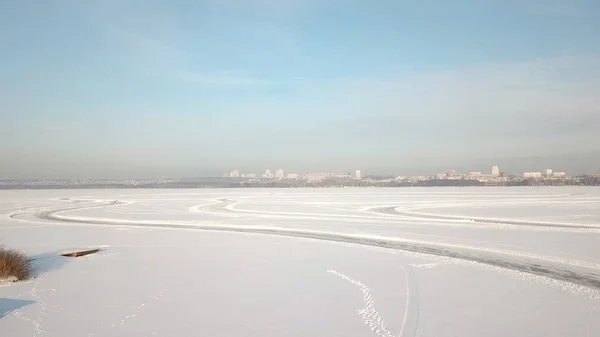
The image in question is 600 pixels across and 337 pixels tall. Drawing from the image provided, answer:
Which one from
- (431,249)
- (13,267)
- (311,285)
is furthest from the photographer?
(431,249)

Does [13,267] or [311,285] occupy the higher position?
[13,267]

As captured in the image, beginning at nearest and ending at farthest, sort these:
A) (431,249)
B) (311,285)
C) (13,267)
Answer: (311,285), (13,267), (431,249)

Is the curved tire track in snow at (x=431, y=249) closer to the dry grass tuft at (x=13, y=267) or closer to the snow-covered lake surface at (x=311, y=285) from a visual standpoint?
the snow-covered lake surface at (x=311, y=285)

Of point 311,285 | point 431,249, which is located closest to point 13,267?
point 311,285

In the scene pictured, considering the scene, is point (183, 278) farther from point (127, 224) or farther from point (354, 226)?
point (127, 224)

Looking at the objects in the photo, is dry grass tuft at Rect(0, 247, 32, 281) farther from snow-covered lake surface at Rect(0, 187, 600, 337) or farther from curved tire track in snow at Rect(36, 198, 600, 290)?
curved tire track in snow at Rect(36, 198, 600, 290)

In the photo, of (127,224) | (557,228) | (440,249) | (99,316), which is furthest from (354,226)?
(99,316)

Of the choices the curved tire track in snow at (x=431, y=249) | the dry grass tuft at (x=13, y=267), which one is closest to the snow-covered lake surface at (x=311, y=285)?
the curved tire track in snow at (x=431, y=249)

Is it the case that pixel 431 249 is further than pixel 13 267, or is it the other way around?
pixel 431 249

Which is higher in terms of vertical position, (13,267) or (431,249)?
(13,267)

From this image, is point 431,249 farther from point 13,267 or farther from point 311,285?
point 13,267
